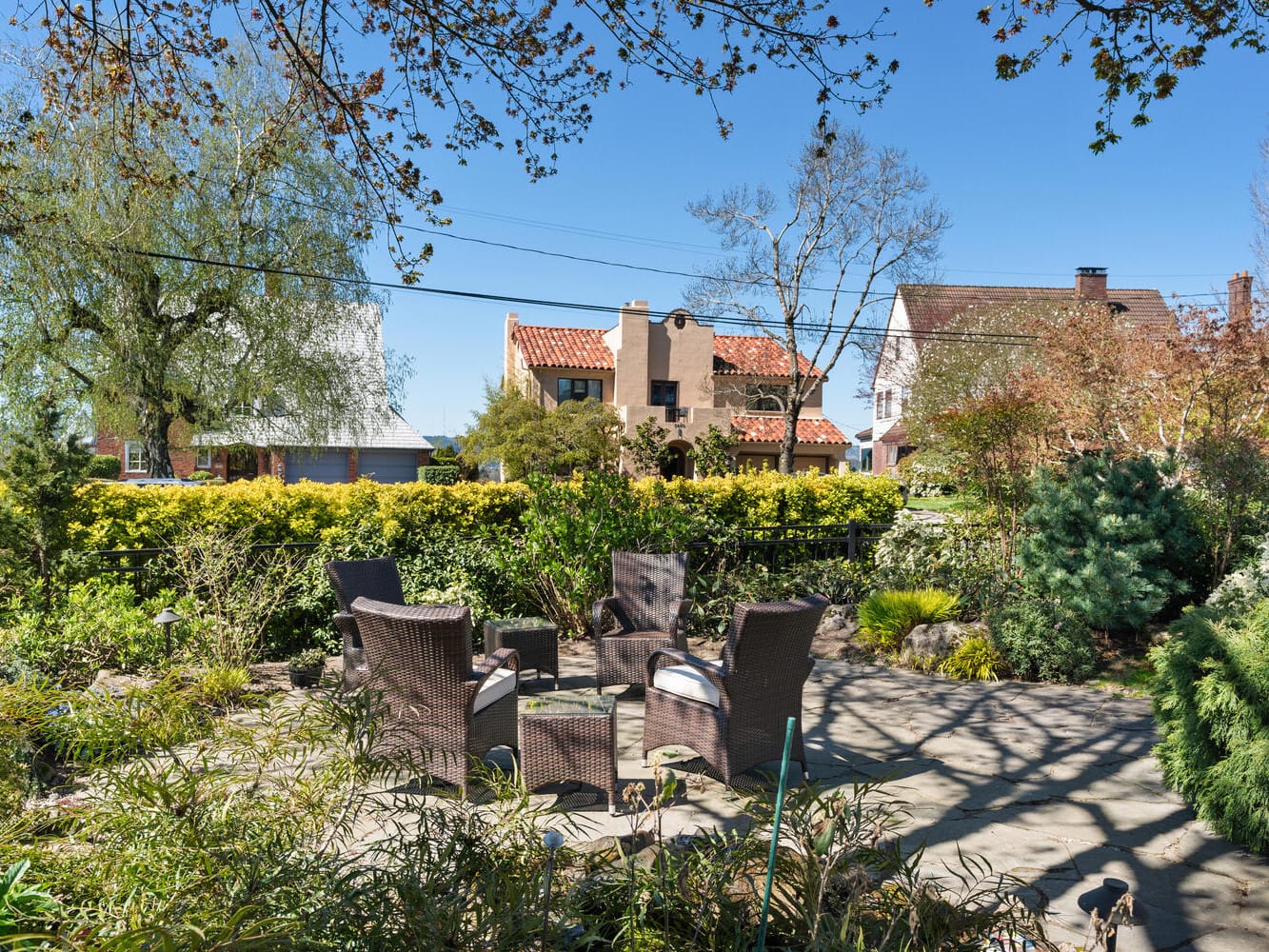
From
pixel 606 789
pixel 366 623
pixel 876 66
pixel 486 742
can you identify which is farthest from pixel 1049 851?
pixel 876 66

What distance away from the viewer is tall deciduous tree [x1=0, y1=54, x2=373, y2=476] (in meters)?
15.0

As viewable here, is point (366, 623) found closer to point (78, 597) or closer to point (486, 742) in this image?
point (486, 742)

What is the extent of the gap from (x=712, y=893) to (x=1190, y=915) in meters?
2.47

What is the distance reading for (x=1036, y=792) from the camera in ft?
15.1

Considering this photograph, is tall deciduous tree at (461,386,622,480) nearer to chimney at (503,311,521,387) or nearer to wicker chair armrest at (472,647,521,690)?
chimney at (503,311,521,387)

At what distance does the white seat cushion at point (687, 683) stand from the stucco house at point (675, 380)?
89.7ft

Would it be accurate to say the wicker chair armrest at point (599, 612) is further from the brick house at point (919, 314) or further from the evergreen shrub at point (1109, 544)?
the brick house at point (919, 314)

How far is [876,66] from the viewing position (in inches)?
175

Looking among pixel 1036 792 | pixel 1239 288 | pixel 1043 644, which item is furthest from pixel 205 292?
pixel 1239 288

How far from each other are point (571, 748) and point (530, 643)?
2350 millimetres

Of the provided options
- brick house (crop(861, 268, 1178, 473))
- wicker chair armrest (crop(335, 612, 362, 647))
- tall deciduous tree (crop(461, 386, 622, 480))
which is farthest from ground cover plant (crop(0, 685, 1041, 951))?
brick house (crop(861, 268, 1178, 473))

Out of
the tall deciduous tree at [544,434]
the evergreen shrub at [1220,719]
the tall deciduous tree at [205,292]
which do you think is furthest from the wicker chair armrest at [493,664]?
the tall deciduous tree at [544,434]

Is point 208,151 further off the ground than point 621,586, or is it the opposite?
point 208,151

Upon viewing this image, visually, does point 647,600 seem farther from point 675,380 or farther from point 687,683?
point 675,380
